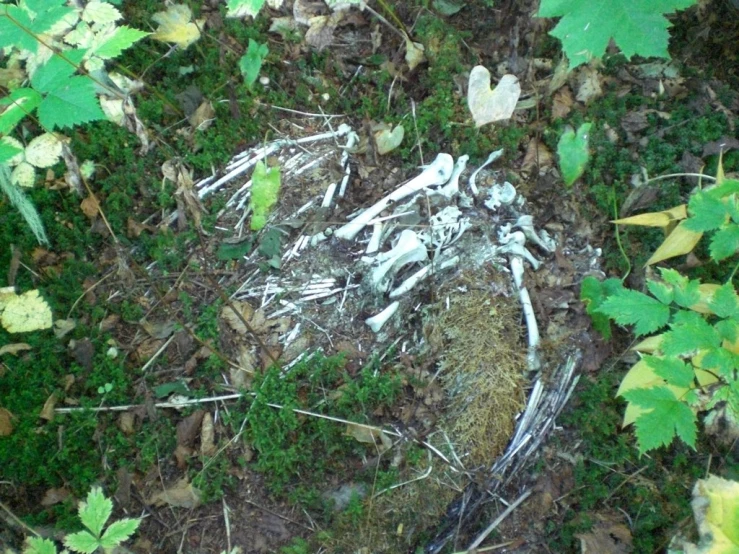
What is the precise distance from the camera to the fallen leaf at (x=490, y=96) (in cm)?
295

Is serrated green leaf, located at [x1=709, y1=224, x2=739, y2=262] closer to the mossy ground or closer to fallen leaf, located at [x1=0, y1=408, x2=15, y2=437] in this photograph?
the mossy ground

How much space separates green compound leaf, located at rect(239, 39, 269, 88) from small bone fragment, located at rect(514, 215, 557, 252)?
1499mm

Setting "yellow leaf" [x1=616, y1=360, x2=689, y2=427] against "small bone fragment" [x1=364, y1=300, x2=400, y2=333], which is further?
"small bone fragment" [x1=364, y1=300, x2=400, y2=333]

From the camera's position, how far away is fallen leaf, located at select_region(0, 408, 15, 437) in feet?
8.65

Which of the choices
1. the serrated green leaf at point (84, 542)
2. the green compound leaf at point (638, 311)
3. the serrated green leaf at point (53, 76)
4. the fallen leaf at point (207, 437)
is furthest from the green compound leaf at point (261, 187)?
the green compound leaf at point (638, 311)

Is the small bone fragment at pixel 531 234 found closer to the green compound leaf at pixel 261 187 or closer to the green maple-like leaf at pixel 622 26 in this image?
the green maple-like leaf at pixel 622 26

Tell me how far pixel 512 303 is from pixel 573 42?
1077 millimetres


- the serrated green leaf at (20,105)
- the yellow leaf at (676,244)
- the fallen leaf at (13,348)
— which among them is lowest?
the yellow leaf at (676,244)

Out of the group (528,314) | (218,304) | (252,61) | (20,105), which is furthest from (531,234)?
(20,105)

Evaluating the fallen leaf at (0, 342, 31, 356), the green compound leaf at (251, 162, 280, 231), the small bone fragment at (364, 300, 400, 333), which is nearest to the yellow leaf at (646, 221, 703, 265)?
the small bone fragment at (364, 300, 400, 333)

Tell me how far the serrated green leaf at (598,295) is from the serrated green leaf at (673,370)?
22.1 inches

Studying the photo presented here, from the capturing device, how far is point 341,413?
101 inches

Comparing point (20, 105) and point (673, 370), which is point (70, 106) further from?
point (673, 370)

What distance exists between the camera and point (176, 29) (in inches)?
130
